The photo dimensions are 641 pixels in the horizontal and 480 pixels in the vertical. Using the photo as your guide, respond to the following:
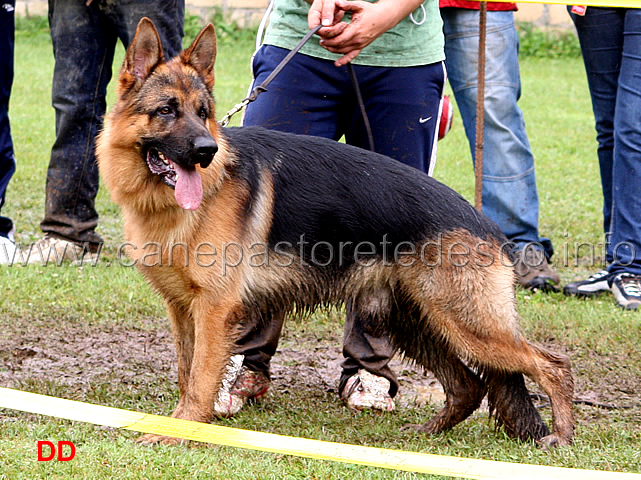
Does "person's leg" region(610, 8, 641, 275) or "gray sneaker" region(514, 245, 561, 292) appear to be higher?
"person's leg" region(610, 8, 641, 275)

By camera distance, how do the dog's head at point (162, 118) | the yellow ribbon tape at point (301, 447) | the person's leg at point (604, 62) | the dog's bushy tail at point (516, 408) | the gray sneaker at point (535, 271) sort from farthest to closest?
the gray sneaker at point (535, 271) → the person's leg at point (604, 62) → the dog's bushy tail at point (516, 408) → the dog's head at point (162, 118) → the yellow ribbon tape at point (301, 447)

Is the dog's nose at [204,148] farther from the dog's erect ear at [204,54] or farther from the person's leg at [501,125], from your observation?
the person's leg at [501,125]

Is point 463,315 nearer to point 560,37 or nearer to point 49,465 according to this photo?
point 49,465

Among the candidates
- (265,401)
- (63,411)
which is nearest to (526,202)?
(265,401)

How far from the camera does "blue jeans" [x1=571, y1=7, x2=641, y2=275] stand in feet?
18.1

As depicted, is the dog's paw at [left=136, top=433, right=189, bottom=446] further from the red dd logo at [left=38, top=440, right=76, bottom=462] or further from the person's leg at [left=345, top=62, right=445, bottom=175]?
the person's leg at [left=345, top=62, right=445, bottom=175]

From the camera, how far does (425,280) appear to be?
3.52 metres

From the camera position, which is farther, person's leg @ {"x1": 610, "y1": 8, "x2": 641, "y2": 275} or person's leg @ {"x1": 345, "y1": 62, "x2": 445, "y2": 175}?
person's leg @ {"x1": 610, "y1": 8, "x2": 641, "y2": 275}

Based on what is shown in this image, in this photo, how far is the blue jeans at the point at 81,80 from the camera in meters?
5.80

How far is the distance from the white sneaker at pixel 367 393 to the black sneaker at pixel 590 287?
2321 millimetres

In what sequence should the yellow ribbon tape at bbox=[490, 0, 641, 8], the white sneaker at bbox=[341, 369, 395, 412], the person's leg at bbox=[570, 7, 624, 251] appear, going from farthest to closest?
the person's leg at bbox=[570, 7, 624, 251] < the yellow ribbon tape at bbox=[490, 0, 641, 8] < the white sneaker at bbox=[341, 369, 395, 412]

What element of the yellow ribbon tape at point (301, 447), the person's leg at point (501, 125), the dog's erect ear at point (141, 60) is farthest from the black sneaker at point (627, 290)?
the dog's erect ear at point (141, 60)

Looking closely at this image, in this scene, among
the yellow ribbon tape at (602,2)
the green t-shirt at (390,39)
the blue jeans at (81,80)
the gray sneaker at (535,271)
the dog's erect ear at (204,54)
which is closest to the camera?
the dog's erect ear at (204,54)

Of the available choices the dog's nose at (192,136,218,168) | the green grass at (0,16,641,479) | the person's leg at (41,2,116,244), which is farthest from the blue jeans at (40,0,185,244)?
the dog's nose at (192,136,218,168)
